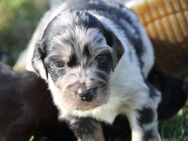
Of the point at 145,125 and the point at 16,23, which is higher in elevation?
the point at 16,23

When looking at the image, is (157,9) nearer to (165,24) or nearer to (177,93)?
(165,24)

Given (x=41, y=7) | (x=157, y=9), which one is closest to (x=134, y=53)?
(x=157, y=9)

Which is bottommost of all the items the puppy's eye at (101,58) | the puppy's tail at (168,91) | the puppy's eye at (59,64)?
the puppy's tail at (168,91)

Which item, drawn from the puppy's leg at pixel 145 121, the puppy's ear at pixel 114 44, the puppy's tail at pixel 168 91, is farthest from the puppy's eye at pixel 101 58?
the puppy's tail at pixel 168 91

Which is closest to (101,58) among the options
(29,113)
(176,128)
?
(29,113)

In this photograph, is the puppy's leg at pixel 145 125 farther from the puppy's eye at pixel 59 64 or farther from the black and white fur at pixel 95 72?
the puppy's eye at pixel 59 64

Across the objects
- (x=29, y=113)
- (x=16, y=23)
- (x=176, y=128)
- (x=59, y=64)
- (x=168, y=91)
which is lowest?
(x=176, y=128)

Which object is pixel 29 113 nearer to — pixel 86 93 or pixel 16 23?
pixel 86 93
